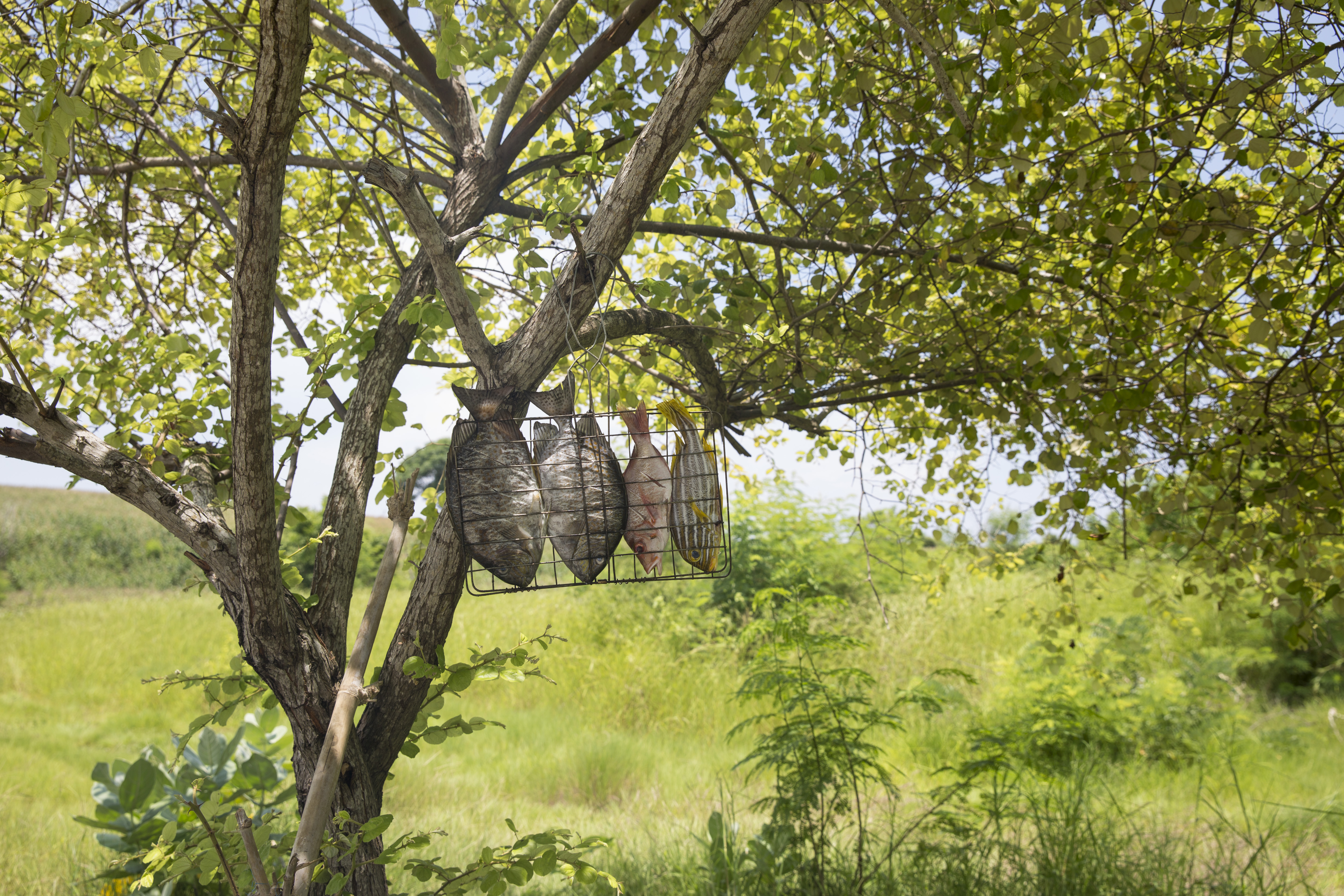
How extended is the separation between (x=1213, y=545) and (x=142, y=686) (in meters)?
9.07

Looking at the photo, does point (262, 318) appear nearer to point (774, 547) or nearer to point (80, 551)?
point (774, 547)

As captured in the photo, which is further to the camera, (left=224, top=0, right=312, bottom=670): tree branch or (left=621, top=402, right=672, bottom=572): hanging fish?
(left=621, top=402, right=672, bottom=572): hanging fish

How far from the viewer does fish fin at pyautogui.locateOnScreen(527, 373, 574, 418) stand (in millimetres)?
1837

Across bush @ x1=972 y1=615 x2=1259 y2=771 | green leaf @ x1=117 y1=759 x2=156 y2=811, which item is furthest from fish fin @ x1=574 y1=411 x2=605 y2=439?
bush @ x1=972 y1=615 x2=1259 y2=771

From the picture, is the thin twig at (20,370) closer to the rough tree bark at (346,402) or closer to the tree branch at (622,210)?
the rough tree bark at (346,402)

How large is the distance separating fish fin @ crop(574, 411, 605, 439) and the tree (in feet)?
1.16

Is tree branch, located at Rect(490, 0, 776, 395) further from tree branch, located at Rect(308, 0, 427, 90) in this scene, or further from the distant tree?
the distant tree

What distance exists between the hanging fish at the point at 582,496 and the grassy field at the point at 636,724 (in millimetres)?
1742

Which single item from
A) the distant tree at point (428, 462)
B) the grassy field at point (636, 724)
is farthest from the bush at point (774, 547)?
the distant tree at point (428, 462)

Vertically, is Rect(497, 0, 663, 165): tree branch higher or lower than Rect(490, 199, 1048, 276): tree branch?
higher

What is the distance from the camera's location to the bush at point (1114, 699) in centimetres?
556

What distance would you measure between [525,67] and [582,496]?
5.50 ft

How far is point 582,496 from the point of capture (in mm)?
1635

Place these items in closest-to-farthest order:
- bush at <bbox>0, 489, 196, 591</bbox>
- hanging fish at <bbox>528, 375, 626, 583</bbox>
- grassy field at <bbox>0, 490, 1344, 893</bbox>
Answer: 1. hanging fish at <bbox>528, 375, 626, 583</bbox>
2. grassy field at <bbox>0, 490, 1344, 893</bbox>
3. bush at <bbox>0, 489, 196, 591</bbox>
